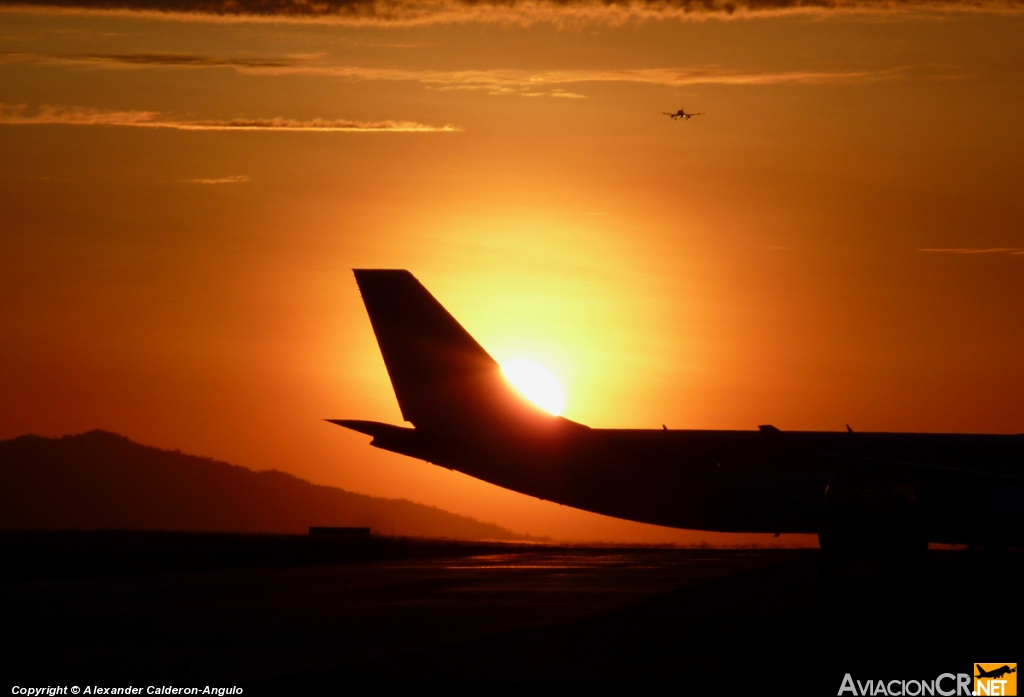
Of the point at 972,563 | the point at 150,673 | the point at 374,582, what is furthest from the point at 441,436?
the point at 150,673

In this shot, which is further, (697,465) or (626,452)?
(626,452)

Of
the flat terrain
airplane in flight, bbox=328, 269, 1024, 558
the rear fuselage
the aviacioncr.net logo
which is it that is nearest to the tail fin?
airplane in flight, bbox=328, 269, 1024, 558

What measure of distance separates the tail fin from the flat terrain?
24.4ft

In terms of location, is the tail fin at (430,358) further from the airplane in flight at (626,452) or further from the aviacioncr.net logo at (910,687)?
the aviacioncr.net logo at (910,687)

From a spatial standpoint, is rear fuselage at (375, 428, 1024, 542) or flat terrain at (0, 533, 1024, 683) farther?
rear fuselage at (375, 428, 1024, 542)

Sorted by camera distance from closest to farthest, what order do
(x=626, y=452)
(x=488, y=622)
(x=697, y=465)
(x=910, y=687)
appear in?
(x=910, y=687) < (x=488, y=622) < (x=697, y=465) < (x=626, y=452)

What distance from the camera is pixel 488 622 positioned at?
1705 cm

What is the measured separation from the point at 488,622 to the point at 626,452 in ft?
67.3

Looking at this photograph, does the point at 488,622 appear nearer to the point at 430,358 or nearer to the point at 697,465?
the point at 697,465

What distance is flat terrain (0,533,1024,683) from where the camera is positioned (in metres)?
12.4

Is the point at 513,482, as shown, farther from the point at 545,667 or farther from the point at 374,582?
the point at 545,667

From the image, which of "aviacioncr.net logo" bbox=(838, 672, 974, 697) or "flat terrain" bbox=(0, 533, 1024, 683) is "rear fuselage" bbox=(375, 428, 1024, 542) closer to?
"flat terrain" bbox=(0, 533, 1024, 683)

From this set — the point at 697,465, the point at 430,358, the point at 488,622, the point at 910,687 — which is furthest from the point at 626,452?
the point at 910,687

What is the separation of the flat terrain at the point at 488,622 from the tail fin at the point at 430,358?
743 centimetres
